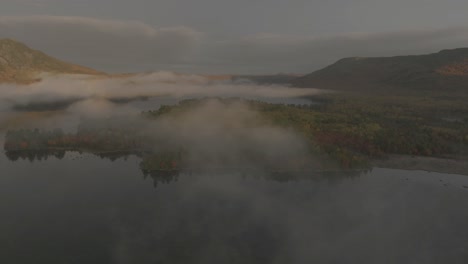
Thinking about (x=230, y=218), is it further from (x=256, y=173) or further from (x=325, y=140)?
(x=325, y=140)

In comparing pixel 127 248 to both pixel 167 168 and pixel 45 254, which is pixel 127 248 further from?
pixel 167 168

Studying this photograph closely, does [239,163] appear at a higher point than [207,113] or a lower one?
lower

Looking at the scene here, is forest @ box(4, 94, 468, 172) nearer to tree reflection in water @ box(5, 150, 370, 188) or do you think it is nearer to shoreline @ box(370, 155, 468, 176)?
tree reflection in water @ box(5, 150, 370, 188)

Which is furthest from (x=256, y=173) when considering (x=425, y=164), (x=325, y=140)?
(x=425, y=164)

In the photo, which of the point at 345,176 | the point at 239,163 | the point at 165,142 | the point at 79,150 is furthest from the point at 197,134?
the point at 345,176

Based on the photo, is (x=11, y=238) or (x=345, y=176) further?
(x=345, y=176)

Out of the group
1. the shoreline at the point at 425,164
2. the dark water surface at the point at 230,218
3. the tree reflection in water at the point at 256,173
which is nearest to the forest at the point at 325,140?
the tree reflection in water at the point at 256,173

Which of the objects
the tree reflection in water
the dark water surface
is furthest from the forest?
the dark water surface

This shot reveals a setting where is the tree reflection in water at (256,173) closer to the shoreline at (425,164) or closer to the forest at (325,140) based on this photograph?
the forest at (325,140)

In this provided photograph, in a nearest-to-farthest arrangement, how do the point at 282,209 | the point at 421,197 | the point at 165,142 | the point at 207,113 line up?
1. the point at 282,209
2. the point at 421,197
3. the point at 165,142
4. the point at 207,113
